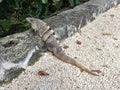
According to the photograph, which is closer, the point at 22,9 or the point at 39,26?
the point at 39,26

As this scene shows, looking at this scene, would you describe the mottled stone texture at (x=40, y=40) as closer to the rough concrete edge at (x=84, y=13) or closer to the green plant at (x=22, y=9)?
the rough concrete edge at (x=84, y=13)

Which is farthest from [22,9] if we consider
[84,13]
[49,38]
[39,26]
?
[49,38]

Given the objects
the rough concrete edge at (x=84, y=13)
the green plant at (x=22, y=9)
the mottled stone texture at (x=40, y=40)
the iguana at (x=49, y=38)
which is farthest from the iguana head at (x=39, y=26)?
the green plant at (x=22, y=9)

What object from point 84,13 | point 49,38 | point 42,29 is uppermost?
point 42,29

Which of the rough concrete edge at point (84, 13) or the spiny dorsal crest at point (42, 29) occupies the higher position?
the spiny dorsal crest at point (42, 29)

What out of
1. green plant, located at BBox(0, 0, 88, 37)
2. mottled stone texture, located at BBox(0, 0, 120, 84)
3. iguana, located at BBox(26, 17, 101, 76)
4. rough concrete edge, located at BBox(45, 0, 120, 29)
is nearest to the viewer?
mottled stone texture, located at BBox(0, 0, 120, 84)

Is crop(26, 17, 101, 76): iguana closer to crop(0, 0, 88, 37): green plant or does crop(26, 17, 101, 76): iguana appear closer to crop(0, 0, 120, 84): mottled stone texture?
crop(0, 0, 120, 84): mottled stone texture

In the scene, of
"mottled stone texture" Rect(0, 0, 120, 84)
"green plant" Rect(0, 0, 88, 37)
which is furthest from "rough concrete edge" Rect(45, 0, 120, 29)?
"green plant" Rect(0, 0, 88, 37)

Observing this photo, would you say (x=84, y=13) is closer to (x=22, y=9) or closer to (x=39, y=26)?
(x=22, y=9)
